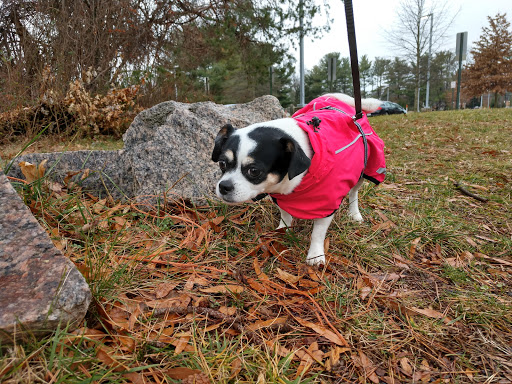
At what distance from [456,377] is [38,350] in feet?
5.80

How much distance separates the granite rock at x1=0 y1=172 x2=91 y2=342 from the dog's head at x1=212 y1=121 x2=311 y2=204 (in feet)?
3.39

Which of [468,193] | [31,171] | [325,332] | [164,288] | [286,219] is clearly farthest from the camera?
[468,193]

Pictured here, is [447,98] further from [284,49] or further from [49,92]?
[49,92]

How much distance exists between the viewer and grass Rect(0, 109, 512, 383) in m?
1.41

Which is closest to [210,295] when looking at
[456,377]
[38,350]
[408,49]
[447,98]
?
[38,350]

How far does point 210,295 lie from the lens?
191 centimetres

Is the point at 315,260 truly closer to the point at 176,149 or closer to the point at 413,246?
the point at 413,246

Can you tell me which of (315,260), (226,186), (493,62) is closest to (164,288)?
(226,186)

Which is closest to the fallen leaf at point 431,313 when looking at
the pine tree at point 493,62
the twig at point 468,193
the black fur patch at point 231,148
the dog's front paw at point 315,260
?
the dog's front paw at point 315,260

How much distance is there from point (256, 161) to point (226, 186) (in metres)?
0.26

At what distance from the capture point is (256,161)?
86.7 inches

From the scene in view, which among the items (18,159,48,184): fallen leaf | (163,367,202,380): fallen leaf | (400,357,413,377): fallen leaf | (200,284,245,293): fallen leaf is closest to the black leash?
(200,284,245,293): fallen leaf

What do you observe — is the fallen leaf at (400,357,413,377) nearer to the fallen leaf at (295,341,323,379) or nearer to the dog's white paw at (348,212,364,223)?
the fallen leaf at (295,341,323,379)

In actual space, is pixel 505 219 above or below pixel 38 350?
below
